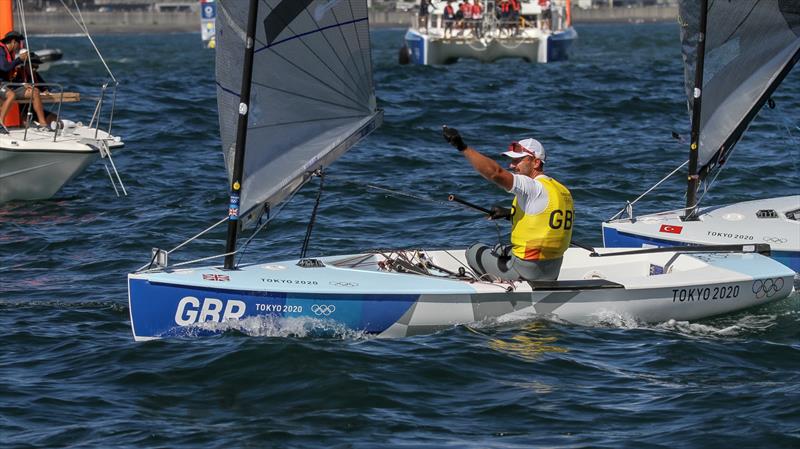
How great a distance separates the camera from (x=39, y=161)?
55.8ft

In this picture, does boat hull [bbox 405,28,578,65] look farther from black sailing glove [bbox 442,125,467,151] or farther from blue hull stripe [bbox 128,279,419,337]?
black sailing glove [bbox 442,125,467,151]

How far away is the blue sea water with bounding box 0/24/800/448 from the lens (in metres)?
8.30

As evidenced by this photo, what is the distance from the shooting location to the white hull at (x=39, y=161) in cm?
1681

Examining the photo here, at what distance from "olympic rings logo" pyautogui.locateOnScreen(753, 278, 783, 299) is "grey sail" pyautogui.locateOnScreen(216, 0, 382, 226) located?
3.52 metres

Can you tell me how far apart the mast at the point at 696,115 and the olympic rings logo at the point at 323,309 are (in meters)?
5.03

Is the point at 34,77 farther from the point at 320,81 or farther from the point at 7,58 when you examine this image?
the point at 320,81

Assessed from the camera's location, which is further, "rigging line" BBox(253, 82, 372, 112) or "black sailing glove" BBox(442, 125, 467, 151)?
"rigging line" BBox(253, 82, 372, 112)

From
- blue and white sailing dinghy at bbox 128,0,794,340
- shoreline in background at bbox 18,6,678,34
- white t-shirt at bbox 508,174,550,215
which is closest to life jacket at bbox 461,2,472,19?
blue and white sailing dinghy at bbox 128,0,794,340

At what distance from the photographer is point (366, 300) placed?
1006cm

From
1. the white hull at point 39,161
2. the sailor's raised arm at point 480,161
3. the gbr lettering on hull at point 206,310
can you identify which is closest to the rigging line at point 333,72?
the sailor's raised arm at point 480,161

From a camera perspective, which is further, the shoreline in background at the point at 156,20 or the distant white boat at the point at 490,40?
the shoreline in background at the point at 156,20

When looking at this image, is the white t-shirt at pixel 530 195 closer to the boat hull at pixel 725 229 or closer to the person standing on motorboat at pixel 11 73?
the boat hull at pixel 725 229

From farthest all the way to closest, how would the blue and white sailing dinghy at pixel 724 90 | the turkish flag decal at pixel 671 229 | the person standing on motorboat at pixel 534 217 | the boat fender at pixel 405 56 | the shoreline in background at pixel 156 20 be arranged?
the shoreline in background at pixel 156 20
the boat fender at pixel 405 56
the blue and white sailing dinghy at pixel 724 90
the turkish flag decal at pixel 671 229
the person standing on motorboat at pixel 534 217

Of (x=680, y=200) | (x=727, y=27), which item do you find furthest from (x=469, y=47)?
(x=727, y=27)
